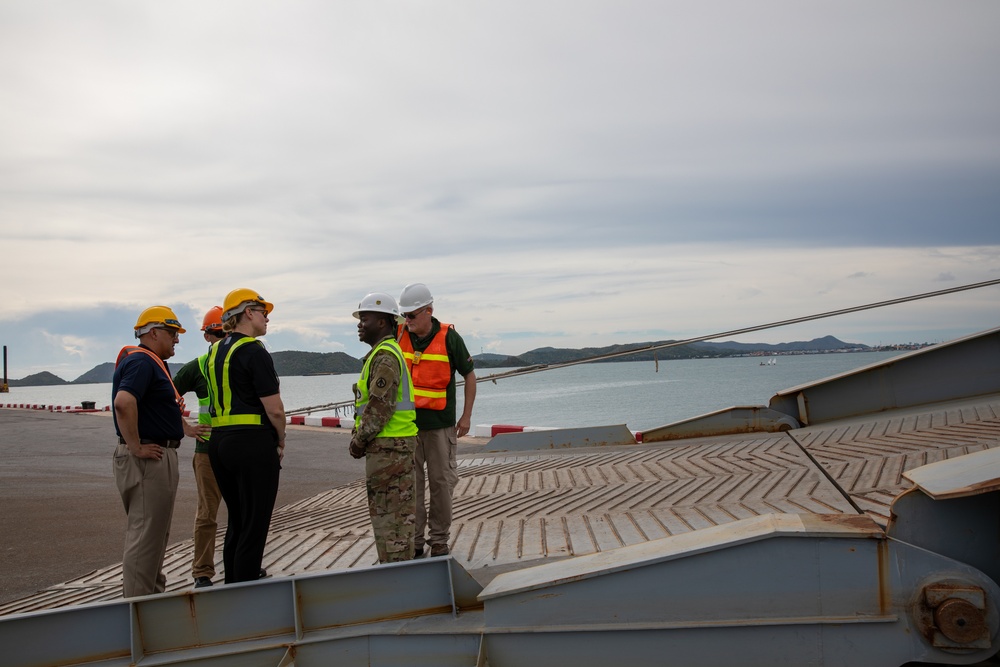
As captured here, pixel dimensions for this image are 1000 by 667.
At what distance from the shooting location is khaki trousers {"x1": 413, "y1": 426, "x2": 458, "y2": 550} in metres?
4.50

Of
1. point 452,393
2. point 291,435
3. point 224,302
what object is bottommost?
point 291,435

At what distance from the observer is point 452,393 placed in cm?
483

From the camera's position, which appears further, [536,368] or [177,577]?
[536,368]

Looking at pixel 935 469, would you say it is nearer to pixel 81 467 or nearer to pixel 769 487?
pixel 769 487

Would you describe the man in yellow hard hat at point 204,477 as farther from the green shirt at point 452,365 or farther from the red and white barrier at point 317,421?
the red and white barrier at point 317,421

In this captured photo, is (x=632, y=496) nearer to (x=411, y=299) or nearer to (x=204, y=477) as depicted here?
(x=411, y=299)

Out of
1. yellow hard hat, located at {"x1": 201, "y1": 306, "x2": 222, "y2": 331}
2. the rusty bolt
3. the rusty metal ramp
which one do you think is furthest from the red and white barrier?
the rusty bolt

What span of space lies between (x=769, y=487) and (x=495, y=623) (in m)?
2.48

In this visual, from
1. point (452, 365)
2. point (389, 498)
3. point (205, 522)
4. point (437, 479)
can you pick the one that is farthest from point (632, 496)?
point (205, 522)

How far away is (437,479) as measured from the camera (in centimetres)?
456

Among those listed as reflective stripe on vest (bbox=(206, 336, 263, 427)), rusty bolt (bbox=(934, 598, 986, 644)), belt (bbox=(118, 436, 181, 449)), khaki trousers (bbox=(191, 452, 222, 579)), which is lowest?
rusty bolt (bbox=(934, 598, 986, 644))

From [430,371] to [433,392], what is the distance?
13 centimetres

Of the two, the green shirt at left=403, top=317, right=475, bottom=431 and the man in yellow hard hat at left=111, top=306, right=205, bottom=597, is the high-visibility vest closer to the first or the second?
the green shirt at left=403, top=317, right=475, bottom=431

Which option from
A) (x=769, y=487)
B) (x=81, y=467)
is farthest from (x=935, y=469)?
(x=81, y=467)
